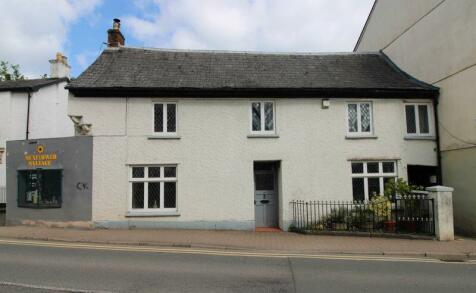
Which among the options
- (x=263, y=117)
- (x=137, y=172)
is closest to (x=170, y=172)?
(x=137, y=172)

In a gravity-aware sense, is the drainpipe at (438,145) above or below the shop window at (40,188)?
above

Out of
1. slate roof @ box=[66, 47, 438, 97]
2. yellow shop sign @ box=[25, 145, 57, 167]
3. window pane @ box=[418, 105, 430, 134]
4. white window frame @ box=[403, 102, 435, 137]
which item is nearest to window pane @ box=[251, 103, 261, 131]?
slate roof @ box=[66, 47, 438, 97]

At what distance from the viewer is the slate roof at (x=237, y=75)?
47.8ft

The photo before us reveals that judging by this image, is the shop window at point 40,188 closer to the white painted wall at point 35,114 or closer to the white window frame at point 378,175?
the white painted wall at point 35,114

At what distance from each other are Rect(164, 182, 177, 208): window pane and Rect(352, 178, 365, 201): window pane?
22.4ft

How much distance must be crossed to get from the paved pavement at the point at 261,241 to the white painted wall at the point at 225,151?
3.81 feet

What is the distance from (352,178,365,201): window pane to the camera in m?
15.1

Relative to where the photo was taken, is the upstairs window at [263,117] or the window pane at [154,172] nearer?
the window pane at [154,172]

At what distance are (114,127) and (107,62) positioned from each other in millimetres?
3363

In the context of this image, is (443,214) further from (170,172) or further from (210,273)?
(170,172)

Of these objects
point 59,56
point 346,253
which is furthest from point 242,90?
point 59,56

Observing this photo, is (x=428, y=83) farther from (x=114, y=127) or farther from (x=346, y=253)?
(x=114, y=127)

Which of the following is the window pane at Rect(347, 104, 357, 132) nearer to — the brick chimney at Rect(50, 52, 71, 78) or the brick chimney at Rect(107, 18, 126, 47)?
the brick chimney at Rect(107, 18, 126, 47)

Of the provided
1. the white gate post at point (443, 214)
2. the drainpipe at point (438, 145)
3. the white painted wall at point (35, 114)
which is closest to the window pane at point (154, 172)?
the white gate post at point (443, 214)
